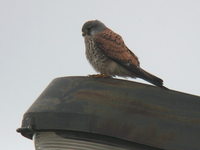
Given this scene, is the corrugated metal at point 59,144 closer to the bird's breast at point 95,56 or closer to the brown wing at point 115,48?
the brown wing at point 115,48

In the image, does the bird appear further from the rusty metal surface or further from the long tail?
the rusty metal surface

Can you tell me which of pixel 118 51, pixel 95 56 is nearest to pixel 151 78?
pixel 118 51

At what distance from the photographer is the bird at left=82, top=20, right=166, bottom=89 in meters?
3.87

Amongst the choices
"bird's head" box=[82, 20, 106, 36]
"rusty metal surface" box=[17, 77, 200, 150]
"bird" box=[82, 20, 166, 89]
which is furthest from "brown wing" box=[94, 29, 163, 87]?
"rusty metal surface" box=[17, 77, 200, 150]

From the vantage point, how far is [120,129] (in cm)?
160

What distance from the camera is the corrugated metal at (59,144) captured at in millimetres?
1647

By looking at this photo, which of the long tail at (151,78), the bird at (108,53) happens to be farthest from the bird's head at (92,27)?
the long tail at (151,78)

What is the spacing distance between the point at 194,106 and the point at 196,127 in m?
0.09

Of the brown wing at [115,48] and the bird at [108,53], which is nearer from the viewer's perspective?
the bird at [108,53]

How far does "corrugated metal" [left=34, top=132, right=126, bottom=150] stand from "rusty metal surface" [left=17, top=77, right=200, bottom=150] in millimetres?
55

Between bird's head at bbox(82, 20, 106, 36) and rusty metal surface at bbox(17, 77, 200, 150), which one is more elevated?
bird's head at bbox(82, 20, 106, 36)

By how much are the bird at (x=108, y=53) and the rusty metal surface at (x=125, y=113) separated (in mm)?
1310

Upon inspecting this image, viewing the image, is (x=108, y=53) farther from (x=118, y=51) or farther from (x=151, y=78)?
(x=151, y=78)

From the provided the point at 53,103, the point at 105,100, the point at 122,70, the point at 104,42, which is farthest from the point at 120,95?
the point at 104,42
